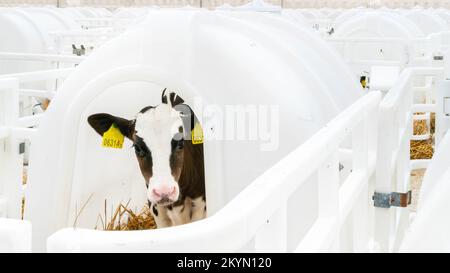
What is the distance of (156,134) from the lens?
10.00 ft

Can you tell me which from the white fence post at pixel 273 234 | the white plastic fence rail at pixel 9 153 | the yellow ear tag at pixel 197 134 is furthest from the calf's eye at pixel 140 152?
the white fence post at pixel 273 234

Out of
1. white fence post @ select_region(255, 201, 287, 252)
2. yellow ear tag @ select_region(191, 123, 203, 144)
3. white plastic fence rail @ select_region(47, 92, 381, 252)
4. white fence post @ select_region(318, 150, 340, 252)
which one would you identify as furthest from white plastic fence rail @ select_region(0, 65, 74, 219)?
white fence post @ select_region(255, 201, 287, 252)

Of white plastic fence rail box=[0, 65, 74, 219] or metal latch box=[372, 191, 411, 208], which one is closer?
metal latch box=[372, 191, 411, 208]

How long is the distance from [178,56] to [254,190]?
1.67 m

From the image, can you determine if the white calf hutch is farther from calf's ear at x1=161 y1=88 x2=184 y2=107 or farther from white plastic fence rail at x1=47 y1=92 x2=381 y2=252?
calf's ear at x1=161 y1=88 x2=184 y2=107

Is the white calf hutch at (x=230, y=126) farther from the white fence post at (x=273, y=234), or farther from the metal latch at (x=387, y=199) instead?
the white fence post at (x=273, y=234)

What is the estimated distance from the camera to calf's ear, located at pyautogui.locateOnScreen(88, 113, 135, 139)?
304cm

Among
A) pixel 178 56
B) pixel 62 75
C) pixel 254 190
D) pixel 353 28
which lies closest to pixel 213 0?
pixel 353 28

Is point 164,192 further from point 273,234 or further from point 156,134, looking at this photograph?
point 273,234

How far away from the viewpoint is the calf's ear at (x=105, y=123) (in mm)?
3037

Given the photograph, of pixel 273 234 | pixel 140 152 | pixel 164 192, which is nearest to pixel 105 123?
pixel 140 152

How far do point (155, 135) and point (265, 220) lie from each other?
1.88 meters

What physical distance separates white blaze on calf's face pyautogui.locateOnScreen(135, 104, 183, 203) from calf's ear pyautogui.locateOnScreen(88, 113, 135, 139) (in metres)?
0.07

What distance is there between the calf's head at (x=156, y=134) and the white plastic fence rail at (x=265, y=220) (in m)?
0.85
